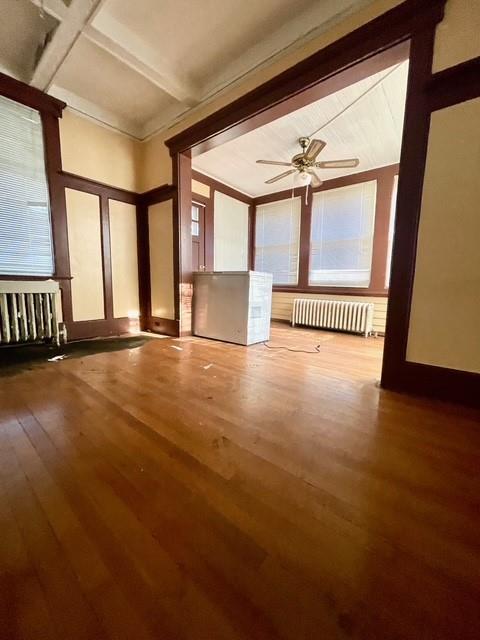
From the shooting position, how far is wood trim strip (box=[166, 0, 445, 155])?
175 cm

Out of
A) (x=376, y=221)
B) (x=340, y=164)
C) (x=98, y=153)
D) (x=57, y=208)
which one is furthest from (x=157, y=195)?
(x=376, y=221)

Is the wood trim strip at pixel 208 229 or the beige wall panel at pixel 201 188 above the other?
the beige wall panel at pixel 201 188

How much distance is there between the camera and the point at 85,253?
3562mm

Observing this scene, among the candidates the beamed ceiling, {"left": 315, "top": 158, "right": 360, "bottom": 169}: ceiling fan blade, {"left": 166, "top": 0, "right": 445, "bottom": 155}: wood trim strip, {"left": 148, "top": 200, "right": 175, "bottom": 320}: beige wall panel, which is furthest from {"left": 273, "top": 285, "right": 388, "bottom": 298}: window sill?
the beamed ceiling

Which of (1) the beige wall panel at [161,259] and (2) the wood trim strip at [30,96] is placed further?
(1) the beige wall panel at [161,259]

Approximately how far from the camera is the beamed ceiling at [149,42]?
85.3 inches

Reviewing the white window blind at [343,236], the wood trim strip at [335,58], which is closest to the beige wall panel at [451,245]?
the wood trim strip at [335,58]

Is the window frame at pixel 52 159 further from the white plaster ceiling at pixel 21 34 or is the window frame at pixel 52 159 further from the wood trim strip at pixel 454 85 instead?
the wood trim strip at pixel 454 85

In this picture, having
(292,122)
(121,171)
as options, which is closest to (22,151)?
(121,171)

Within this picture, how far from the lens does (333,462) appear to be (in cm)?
116

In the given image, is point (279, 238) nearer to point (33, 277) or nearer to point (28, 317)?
point (33, 277)

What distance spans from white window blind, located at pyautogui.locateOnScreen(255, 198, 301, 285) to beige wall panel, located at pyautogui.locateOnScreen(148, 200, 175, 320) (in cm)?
269

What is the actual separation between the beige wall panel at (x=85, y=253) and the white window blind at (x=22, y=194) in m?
0.28

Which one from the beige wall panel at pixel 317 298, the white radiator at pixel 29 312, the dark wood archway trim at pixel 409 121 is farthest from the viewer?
the beige wall panel at pixel 317 298
